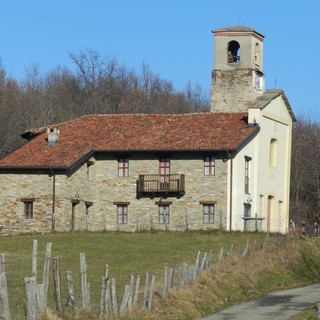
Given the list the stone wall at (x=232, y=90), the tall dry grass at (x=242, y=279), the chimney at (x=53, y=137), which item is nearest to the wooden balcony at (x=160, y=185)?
the chimney at (x=53, y=137)

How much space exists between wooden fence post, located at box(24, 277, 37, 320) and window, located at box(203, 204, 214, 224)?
1409 inches

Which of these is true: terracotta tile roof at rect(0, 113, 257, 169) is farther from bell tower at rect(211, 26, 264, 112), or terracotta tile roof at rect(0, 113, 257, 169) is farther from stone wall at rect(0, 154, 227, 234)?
bell tower at rect(211, 26, 264, 112)

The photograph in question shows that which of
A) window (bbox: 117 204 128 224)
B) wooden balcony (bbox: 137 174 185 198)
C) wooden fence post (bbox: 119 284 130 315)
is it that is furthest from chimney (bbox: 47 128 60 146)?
wooden fence post (bbox: 119 284 130 315)

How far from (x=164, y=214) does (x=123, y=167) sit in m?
3.59

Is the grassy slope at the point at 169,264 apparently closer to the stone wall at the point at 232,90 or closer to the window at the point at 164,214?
the window at the point at 164,214

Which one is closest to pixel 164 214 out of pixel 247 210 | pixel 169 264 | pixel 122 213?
pixel 122 213

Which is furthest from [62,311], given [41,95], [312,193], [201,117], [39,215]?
[41,95]

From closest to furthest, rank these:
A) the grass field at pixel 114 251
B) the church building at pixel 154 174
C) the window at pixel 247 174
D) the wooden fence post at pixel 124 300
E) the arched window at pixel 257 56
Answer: the wooden fence post at pixel 124 300, the grass field at pixel 114 251, the church building at pixel 154 174, the window at pixel 247 174, the arched window at pixel 257 56

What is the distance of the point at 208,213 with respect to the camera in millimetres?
59312

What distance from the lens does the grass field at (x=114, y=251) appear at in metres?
37.2

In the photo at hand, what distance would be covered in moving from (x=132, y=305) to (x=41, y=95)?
76.7 meters

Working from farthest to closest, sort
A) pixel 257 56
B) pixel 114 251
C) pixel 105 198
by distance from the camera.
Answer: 1. pixel 257 56
2. pixel 105 198
3. pixel 114 251

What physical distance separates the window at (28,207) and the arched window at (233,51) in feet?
49.6

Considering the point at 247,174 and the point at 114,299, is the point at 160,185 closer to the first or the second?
the point at 247,174
